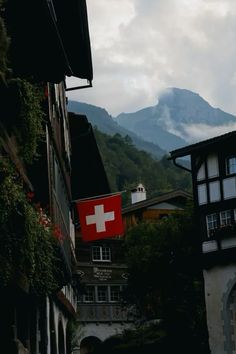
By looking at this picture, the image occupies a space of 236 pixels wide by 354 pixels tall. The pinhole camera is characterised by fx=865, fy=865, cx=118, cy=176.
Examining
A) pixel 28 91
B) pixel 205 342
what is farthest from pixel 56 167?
pixel 205 342

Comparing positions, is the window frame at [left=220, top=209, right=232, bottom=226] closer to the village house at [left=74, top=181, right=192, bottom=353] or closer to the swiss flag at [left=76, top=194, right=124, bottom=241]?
the village house at [left=74, top=181, right=192, bottom=353]

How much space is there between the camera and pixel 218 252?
36531mm

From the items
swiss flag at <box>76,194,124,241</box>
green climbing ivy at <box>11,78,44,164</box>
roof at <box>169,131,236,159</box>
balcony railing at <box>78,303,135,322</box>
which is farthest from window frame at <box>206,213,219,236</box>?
green climbing ivy at <box>11,78,44,164</box>

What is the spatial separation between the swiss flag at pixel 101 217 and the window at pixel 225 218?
15368 millimetres

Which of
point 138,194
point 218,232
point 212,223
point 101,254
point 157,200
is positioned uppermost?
point 138,194

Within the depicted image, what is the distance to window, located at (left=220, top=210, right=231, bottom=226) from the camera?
3638 cm

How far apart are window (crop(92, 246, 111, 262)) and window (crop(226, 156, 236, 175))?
17.9m

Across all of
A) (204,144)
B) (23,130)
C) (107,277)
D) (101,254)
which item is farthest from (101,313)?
(23,130)

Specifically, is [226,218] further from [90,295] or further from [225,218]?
[90,295]

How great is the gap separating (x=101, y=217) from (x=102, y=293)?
106 ft

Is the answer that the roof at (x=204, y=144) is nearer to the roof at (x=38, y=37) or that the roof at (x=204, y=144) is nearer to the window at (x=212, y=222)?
the window at (x=212, y=222)

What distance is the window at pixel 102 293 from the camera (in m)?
53.1

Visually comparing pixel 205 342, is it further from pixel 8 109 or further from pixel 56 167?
pixel 8 109

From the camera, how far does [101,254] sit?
53.6 metres
